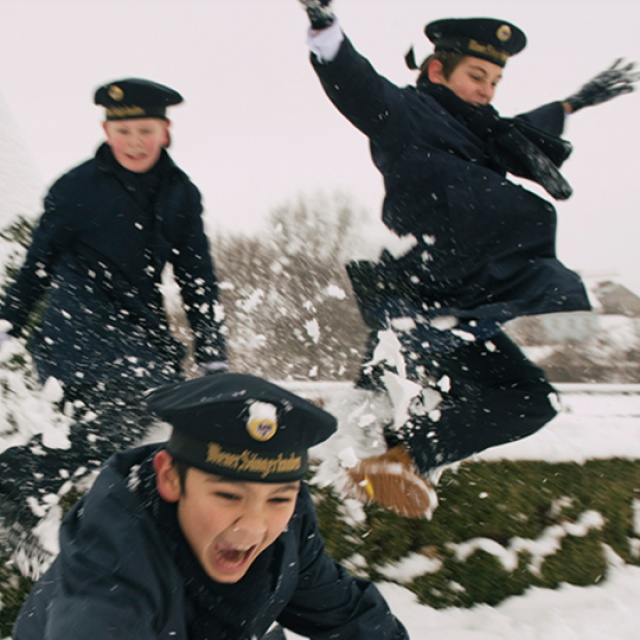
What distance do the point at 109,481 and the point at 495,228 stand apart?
1822 millimetres

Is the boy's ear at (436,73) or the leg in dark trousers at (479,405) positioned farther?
the boy's ear at (436,73)

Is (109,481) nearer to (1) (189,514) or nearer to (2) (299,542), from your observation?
(1) (189,514)

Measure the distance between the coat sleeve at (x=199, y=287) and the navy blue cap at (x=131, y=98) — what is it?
0.37m

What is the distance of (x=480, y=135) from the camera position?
258 centimetres

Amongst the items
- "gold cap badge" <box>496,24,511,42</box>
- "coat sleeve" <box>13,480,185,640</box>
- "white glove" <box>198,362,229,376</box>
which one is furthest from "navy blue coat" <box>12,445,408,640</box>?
"gold cap badge" <box>496,24,511,42</box>

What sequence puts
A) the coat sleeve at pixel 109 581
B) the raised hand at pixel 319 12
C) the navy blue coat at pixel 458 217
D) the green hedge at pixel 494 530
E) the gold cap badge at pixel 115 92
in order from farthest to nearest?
the green hedge at pixel 494 530, the gold cap badge at pixel 115 92, the navy blue coat at pixel 458 217, the raised hand at pixel 319 12, the coat sleeve at pixel 109 581

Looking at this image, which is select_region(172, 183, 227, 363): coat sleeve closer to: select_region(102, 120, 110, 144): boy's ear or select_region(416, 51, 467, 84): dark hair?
select_region(102, 120, 110, 144): boy's ear

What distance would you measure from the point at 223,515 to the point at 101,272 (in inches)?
61.1

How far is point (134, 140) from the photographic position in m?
2.55

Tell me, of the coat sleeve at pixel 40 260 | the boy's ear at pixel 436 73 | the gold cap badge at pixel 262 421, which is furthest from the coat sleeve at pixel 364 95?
the gold cap badge at pixel 262 421

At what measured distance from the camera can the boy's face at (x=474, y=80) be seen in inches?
100

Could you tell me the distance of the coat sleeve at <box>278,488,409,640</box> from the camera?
162 cm

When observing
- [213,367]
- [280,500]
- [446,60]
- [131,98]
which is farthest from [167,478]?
[446,60]

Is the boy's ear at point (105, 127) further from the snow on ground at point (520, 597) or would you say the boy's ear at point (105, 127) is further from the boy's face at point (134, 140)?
the snow on ground at point (520, 597)
